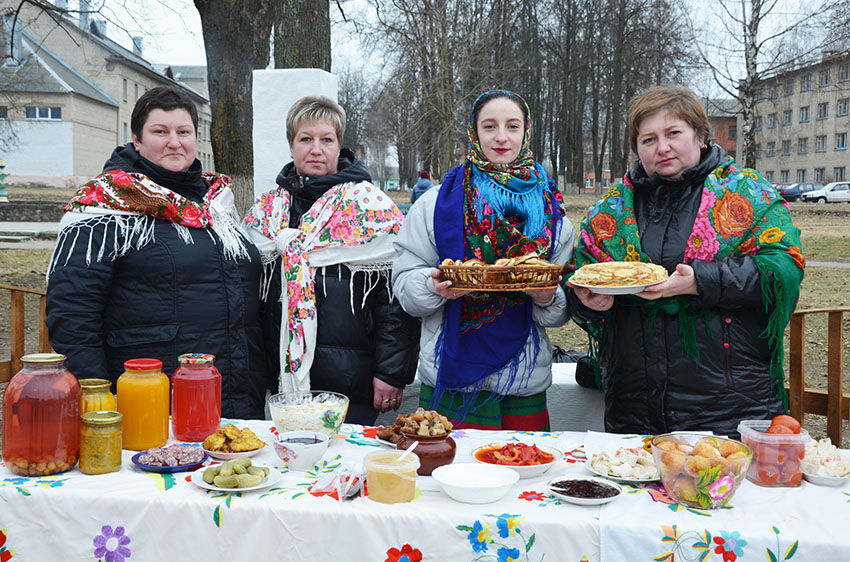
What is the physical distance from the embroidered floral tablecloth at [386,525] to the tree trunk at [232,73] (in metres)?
4.91

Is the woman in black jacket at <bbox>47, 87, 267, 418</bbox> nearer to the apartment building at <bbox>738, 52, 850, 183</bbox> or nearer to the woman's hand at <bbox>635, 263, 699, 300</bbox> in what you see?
the woman's hand at <bbox>635, 263, 699, 300</bbox>

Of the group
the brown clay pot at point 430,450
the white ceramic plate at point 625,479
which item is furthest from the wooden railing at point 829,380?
the brown clay pot at point 430,450

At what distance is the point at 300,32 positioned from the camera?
6359 mm

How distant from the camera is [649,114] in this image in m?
2.77

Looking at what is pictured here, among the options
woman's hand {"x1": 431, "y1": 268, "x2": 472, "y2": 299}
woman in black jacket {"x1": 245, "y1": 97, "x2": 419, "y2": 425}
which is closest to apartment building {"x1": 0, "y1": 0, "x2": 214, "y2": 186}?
woman in black jacket {"x1": 245, "y1": 97, "x2": 419, "y2": 425}

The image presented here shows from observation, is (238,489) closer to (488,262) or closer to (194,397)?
(194,397)

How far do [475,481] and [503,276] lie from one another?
2.85 feet

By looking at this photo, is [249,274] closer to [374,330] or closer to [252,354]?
[252,354]

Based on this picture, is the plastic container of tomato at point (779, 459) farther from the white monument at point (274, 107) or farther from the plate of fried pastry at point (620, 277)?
the white monument at point (274, 107)

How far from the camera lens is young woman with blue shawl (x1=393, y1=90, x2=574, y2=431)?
2.97 meters

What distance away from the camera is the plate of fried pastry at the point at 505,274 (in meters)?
2.63

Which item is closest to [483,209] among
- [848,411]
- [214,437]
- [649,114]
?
[649,114]

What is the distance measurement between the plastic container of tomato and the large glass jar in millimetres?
1979

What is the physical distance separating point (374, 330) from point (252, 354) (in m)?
0.55
